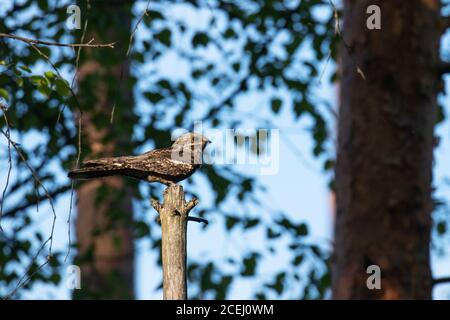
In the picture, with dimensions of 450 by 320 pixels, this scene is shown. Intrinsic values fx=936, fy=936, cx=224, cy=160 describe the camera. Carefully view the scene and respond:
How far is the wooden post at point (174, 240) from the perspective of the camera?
3.74 m

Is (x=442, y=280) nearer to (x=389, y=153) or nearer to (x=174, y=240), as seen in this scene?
(x=389, y=153)

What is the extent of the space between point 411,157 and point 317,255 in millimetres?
3020

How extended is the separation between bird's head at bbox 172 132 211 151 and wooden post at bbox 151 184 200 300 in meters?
0.56

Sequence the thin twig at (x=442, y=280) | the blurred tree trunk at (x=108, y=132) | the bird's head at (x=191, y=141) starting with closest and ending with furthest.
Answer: the bird's head at (x=191, y=141) < the thin twig at (x=442, y=280) < the blurred tree trunk at (x=108, y=132)

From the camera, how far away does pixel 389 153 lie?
6484 mm

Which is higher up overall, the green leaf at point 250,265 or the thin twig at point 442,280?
the green leaf at point 250,265

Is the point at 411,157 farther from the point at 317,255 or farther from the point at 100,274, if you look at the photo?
the point at 100,274

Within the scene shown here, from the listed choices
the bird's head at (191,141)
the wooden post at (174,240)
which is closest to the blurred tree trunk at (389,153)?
the bird's head at (191,141)

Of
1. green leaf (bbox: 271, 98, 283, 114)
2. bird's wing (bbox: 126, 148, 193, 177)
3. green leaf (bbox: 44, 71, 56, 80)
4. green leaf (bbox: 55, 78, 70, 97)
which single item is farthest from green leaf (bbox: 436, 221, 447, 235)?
bird's wing (bbox: 126, 148, 193, 177)

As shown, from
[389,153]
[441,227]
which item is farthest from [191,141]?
[441,227]

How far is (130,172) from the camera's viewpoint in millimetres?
4336

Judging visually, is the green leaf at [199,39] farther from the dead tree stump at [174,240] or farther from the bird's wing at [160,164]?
the dead tree stump at [174,240]

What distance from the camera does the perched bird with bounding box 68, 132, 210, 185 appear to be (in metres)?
4.17
